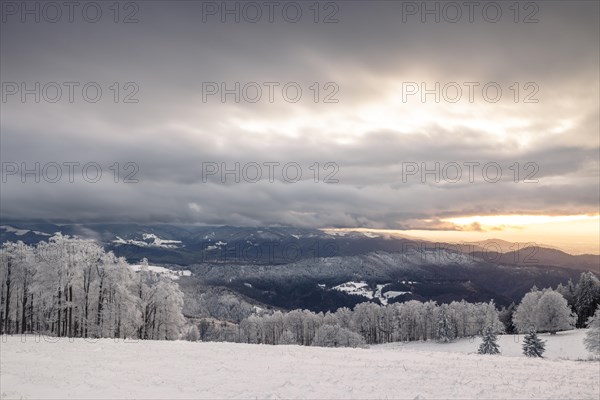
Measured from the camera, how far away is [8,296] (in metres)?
52.3

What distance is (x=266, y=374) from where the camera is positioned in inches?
1054

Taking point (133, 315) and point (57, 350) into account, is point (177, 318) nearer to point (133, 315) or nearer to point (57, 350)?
point (133, 315)

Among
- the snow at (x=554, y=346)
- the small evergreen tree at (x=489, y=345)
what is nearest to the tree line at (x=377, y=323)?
the snow at (x=554, y=346)

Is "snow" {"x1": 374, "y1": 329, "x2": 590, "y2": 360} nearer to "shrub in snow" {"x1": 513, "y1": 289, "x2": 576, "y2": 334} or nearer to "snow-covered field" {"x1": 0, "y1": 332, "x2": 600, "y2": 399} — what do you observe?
"shrub in snow" {"x1": 513, "y1": 289, "x2": 576, "y2": 334}

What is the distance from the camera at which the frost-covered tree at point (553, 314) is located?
275 feet

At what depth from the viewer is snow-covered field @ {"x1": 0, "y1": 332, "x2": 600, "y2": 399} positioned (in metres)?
22.9

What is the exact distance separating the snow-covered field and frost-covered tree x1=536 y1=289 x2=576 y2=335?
6044cm

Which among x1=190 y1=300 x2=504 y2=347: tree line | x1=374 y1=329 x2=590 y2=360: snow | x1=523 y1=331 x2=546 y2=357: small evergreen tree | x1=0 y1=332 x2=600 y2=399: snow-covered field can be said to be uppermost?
x1=0 y1=332 x2=600 y2=399: snow-covered field

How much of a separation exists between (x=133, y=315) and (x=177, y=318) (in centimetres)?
1282

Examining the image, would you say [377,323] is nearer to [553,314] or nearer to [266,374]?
[553,314]

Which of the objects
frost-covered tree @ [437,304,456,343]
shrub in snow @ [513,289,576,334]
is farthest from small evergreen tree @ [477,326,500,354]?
frost-covered tree @ [437,304,456,343]

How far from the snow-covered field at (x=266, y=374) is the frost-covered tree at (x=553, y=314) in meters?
60.4

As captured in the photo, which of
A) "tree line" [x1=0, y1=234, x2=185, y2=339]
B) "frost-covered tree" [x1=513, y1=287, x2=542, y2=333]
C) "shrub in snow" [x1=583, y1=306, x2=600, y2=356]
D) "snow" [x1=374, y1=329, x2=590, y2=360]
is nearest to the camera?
"tree line" [x1=0, y1=234, x2=185, y2=339]

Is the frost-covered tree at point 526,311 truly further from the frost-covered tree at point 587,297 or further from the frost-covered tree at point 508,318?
the frost-covered tree at point 508,318
